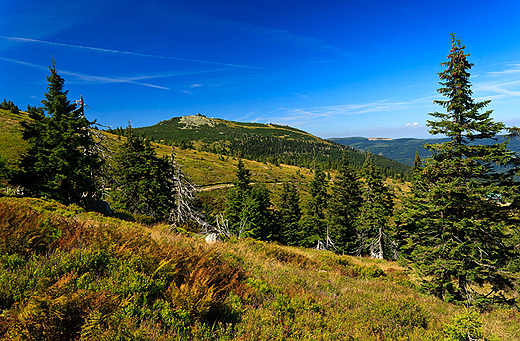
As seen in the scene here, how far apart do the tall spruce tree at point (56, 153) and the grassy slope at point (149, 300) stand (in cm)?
1502

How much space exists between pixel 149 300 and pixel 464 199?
1640cm

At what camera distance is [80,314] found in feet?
10.8

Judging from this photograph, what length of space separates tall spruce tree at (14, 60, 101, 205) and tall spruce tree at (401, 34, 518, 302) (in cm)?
2485

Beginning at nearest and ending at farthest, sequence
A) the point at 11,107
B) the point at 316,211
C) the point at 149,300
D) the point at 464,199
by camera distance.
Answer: the point at 149,300 → the point at 464,199 → the point at 316,211 → the point at 11,107

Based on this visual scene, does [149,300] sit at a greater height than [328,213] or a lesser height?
greater

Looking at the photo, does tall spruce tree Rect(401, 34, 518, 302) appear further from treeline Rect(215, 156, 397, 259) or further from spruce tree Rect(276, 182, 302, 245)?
spruce tree Rect(276, 182, 302, 245)

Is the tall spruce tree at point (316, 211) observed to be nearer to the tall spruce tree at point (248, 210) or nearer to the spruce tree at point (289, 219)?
the spruce tree at point (289, 219)

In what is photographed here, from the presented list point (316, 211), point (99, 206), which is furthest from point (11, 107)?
point (316, 211)

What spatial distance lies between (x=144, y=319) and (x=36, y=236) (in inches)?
114

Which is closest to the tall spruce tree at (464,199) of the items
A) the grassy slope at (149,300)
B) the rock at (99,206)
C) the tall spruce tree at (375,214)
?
the grassy slope at (149,300)

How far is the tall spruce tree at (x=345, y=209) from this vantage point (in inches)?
1478

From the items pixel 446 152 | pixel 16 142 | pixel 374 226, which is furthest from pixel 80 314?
pixel 16 142

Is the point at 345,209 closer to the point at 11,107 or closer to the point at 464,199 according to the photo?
the point at 464,199

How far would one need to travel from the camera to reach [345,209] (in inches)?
1473
